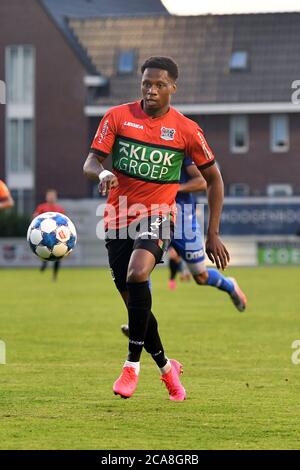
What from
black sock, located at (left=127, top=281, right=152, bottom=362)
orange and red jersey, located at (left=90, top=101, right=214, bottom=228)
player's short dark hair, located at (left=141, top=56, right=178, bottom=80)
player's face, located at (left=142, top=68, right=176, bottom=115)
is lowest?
black sock, located at (left=127, top=281, right=152, bottom=362)

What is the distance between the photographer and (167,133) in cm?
945

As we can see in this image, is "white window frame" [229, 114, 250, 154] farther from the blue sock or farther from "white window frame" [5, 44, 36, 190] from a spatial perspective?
the blue sock

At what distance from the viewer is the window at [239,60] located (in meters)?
58.0

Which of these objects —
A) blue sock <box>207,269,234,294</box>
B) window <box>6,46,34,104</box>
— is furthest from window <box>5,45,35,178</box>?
blue sock <box>207,269,234,294</box>

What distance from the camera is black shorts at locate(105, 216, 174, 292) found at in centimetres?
939

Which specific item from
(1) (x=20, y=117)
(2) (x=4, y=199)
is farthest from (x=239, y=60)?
(2) (x=4, y=199)

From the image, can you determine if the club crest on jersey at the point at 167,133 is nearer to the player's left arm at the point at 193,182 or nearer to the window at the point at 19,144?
the player's left arm at the point at 193,182

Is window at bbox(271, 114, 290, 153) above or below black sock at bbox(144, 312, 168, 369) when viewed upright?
below

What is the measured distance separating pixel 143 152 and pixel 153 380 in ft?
8.10

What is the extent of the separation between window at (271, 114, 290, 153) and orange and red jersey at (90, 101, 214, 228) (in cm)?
4878

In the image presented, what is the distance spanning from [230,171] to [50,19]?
1060cm

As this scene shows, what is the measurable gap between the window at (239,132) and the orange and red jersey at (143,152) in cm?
4902

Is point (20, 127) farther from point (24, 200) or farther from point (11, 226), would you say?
point (11, 226)

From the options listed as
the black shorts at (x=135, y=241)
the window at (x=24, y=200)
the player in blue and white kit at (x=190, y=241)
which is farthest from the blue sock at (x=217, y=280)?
the window at (x=24, y=200)
